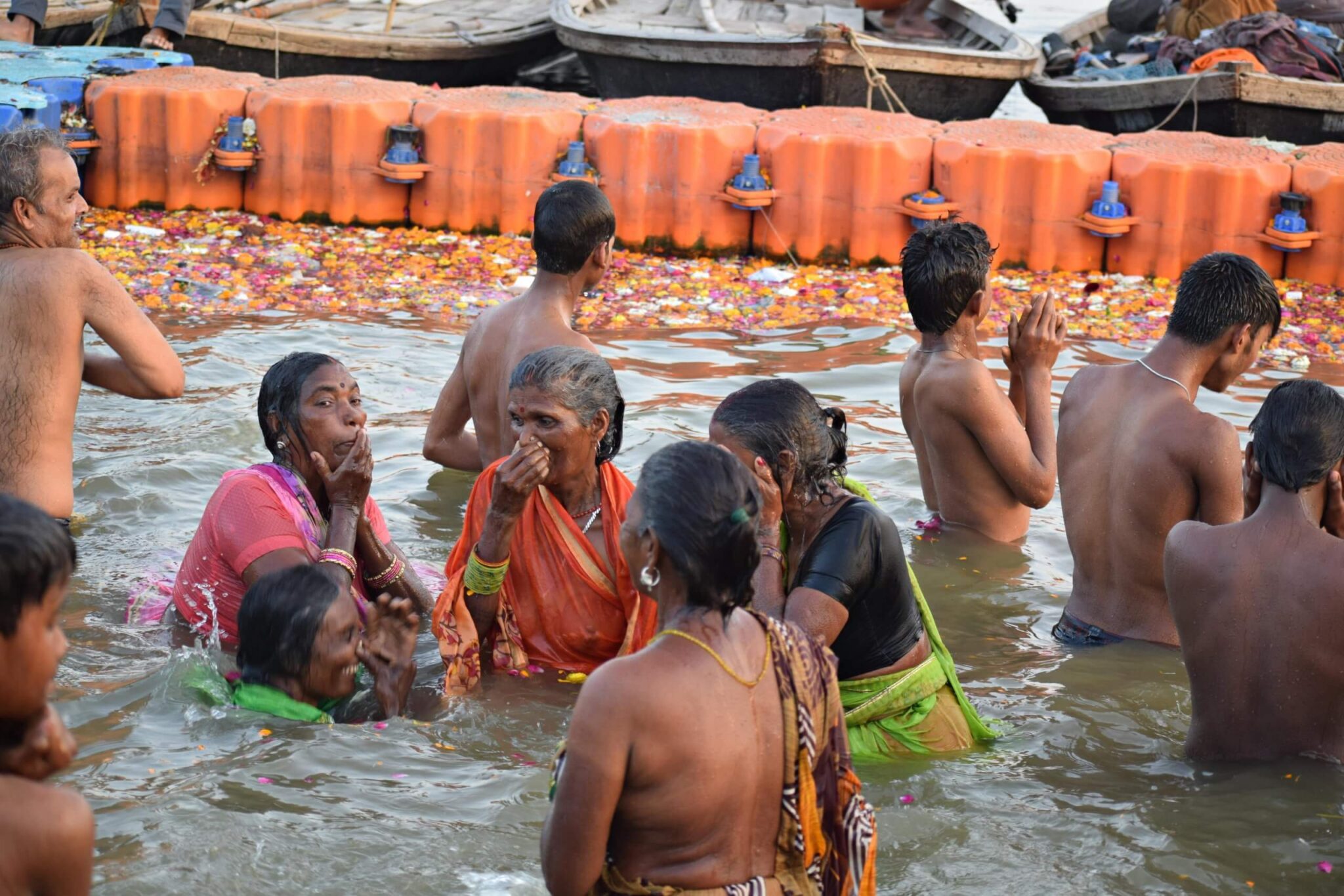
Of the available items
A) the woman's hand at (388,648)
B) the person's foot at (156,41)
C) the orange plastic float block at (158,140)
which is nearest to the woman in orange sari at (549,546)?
the woman's hand at (388,648)

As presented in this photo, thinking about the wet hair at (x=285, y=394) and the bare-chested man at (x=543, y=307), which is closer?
the wet hair at (x=285, y=394)

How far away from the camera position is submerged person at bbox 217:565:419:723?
12.1 feet

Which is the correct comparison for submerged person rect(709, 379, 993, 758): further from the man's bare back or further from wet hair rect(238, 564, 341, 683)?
wet hair rect(238, 564, 341, 683)

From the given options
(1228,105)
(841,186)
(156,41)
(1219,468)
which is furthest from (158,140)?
(1228,105)

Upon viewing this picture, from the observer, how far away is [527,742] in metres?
4.14

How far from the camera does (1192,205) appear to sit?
9562 mm

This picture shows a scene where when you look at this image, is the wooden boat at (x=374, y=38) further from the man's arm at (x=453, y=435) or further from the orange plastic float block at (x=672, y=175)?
the man's arm at (x=453, y=435)

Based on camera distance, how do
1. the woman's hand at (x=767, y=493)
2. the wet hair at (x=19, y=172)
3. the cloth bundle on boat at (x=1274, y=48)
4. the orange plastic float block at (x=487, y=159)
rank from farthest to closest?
the cloth bundle on boat at (x=1274, y=48)
the orange plastic float block at (x=487, y=159)
the wet hair at (x=19, y=172)
the woman's hand at (x=767, y=493)

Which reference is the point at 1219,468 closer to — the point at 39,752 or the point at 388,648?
the point at 388,648

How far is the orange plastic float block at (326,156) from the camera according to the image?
33.1 ft

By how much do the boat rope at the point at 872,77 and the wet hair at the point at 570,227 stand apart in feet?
21.6

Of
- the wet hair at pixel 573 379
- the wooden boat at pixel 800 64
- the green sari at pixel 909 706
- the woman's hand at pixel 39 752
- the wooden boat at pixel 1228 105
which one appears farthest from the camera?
the wooden boat at pixel 800 64

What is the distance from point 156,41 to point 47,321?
8.68m

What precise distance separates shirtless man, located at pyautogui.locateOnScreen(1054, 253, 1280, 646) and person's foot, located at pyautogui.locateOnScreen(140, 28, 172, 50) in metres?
10.0
